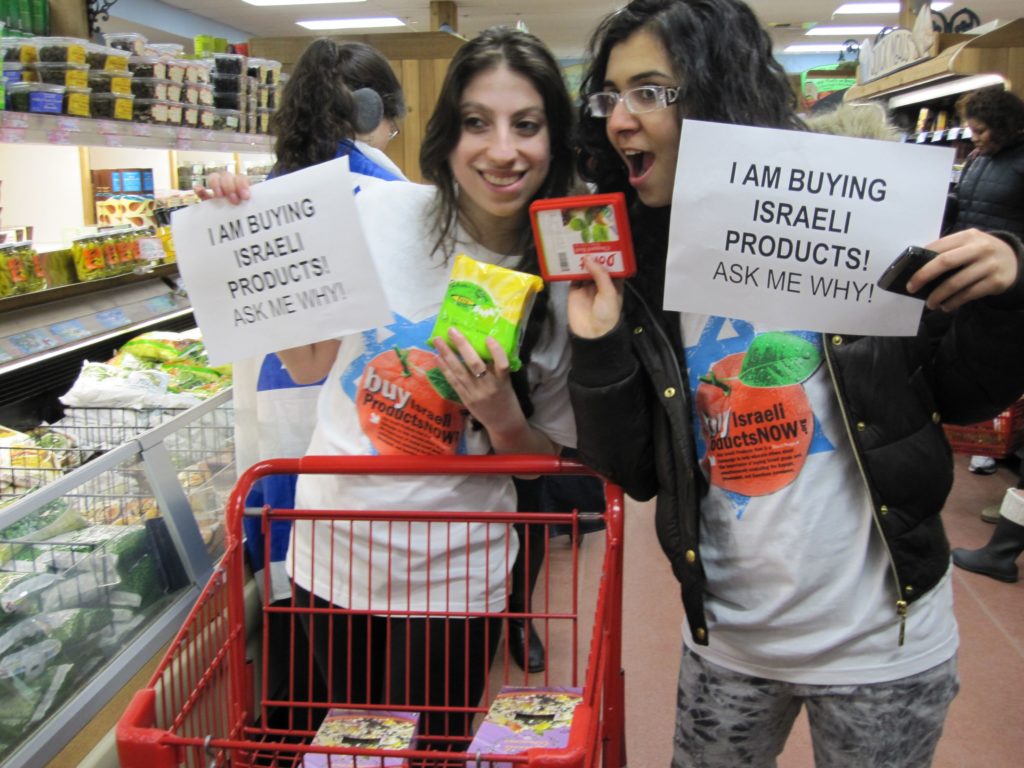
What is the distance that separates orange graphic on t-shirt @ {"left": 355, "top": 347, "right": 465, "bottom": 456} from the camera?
1.45m

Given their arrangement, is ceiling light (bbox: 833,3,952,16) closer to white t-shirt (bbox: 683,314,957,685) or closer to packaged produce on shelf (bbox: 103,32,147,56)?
packaged produce on shelf (bbox: 103,32,147,56)

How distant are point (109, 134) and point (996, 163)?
13.5ft

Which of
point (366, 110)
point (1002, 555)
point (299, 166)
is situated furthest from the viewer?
point (1002, 555)

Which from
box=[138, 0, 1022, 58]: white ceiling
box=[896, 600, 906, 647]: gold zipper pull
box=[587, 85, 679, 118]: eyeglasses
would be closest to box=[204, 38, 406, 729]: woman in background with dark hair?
box=[587, 85, 679, 118]: eyeglasses

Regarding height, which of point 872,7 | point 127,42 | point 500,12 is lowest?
point 127,42

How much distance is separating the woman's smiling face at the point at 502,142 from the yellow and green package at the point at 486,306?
0.20m

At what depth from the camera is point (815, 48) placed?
18406 mm

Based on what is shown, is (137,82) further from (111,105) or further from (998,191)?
(998,191)

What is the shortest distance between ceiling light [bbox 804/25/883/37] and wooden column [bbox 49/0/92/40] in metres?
14.4

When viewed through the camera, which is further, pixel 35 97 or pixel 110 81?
pixel 110 81

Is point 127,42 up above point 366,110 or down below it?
above

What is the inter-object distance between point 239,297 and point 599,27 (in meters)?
0.71

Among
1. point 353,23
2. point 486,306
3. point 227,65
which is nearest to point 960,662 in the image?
point 486,306

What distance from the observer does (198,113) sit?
3.69m
